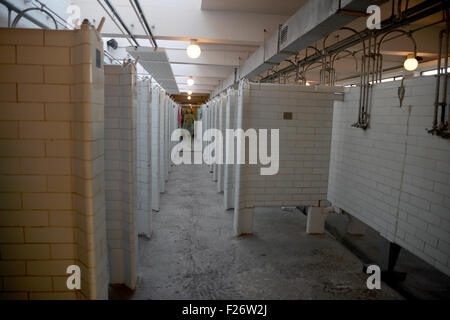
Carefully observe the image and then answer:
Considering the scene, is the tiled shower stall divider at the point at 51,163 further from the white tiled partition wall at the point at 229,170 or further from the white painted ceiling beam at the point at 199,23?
the white tiled partition wall at the point at 229,170

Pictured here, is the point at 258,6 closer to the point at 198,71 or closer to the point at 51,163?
the point at 51,163

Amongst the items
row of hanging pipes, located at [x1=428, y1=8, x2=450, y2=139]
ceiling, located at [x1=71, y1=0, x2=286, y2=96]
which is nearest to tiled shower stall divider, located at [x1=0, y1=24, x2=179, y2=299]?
row of hanging pipes, located at [x1=428, y1=8, x2=450, y2=139]

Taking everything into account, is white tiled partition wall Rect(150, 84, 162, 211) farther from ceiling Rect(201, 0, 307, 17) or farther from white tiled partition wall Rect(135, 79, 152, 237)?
ceiling Rect(201, 0, 307, 17)

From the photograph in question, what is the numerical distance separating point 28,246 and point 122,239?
1.22 meters

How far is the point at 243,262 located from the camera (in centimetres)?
390

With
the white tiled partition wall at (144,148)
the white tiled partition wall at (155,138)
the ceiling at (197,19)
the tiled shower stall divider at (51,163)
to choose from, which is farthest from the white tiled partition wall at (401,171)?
the white tiled partition wall at (155,138)

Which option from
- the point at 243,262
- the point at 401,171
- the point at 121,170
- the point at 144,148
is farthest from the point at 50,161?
the point at 401,171

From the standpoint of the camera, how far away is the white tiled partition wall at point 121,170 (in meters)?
3.02

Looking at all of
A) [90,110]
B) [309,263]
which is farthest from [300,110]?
[90,110]

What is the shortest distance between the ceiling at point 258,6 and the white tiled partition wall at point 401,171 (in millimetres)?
1673

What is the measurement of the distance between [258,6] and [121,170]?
3659 millimetres

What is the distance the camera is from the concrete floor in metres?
3.27

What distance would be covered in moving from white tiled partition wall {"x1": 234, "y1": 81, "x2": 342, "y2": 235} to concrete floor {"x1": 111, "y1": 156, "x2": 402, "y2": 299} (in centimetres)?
51
